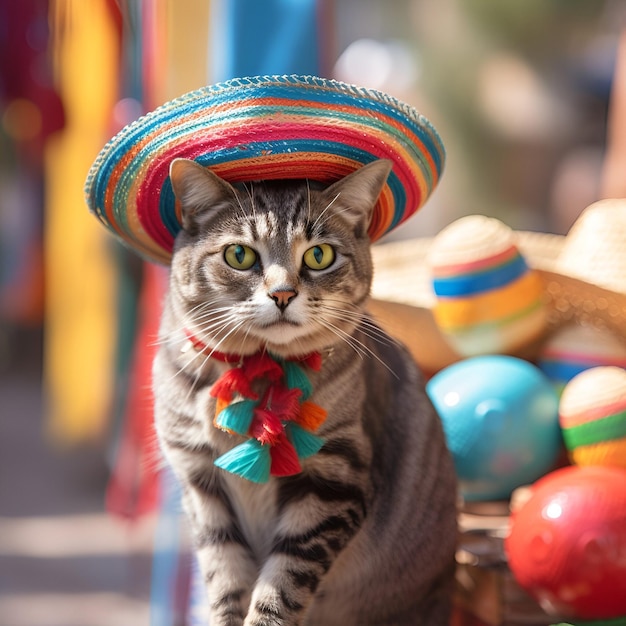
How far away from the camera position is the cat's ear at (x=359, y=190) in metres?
1.05

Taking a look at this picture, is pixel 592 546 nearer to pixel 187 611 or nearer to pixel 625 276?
pixel 625 276

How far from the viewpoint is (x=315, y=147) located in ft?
3.36

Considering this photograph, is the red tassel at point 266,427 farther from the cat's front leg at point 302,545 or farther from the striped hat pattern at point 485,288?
the striped hat pattern at point 485,288

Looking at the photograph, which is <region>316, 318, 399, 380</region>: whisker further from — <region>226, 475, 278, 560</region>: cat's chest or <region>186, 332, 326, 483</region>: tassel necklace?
<region>226, 475, 278, 560</region>: cat's chest

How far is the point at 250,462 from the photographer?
1.04 m

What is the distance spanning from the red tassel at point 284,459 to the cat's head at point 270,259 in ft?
0.40

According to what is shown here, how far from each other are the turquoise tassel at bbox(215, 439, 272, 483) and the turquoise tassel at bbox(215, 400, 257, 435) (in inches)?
0.9

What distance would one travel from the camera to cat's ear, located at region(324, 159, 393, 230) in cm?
105

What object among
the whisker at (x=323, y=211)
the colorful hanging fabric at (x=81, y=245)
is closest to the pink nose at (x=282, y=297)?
the whisker at (x=323, y=211)

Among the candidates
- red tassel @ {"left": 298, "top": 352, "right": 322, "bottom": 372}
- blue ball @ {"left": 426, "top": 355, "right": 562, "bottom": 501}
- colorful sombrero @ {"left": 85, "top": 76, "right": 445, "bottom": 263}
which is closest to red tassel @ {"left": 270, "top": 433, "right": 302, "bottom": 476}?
red tassel @ {"left": 298, "top": 352, "right": 322, "bottom": 372}

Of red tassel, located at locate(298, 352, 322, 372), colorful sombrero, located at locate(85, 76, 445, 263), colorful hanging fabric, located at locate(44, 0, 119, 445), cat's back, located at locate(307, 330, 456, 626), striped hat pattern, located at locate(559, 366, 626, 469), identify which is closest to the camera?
colorful sombrero, located at locate(85, 76, 445, 263)

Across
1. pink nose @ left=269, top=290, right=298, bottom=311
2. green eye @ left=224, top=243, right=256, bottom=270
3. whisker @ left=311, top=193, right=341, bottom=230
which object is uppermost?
whisker @ left=311, top=193, right=341, bottom=230

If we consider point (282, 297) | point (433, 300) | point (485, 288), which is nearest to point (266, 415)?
point (282, 297)

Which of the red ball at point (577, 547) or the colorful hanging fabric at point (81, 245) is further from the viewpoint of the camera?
the colorful hanging fabric at point (81, 245)
